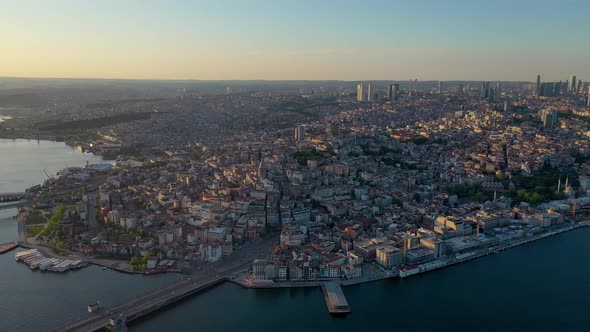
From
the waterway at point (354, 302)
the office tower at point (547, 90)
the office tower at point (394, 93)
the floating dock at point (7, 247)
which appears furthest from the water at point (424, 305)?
the office tower at point (547, 90)

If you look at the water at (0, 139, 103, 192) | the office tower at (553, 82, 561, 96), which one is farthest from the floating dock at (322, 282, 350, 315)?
the office tower at (553, 82, 561, 96)

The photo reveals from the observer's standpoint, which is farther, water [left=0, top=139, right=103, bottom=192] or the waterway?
water [left=0, top=139, right=103, bottom=192]

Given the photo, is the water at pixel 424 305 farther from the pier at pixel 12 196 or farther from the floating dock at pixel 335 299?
the pier at pixel 12 196

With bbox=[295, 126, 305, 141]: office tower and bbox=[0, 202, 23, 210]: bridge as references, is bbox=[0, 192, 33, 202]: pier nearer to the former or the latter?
bbox=[0, 202, 23, 210]: bridge

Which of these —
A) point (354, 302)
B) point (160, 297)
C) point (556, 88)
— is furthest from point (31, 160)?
point (556, 88)

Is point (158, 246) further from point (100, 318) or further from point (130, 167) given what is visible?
point (130, 167)
